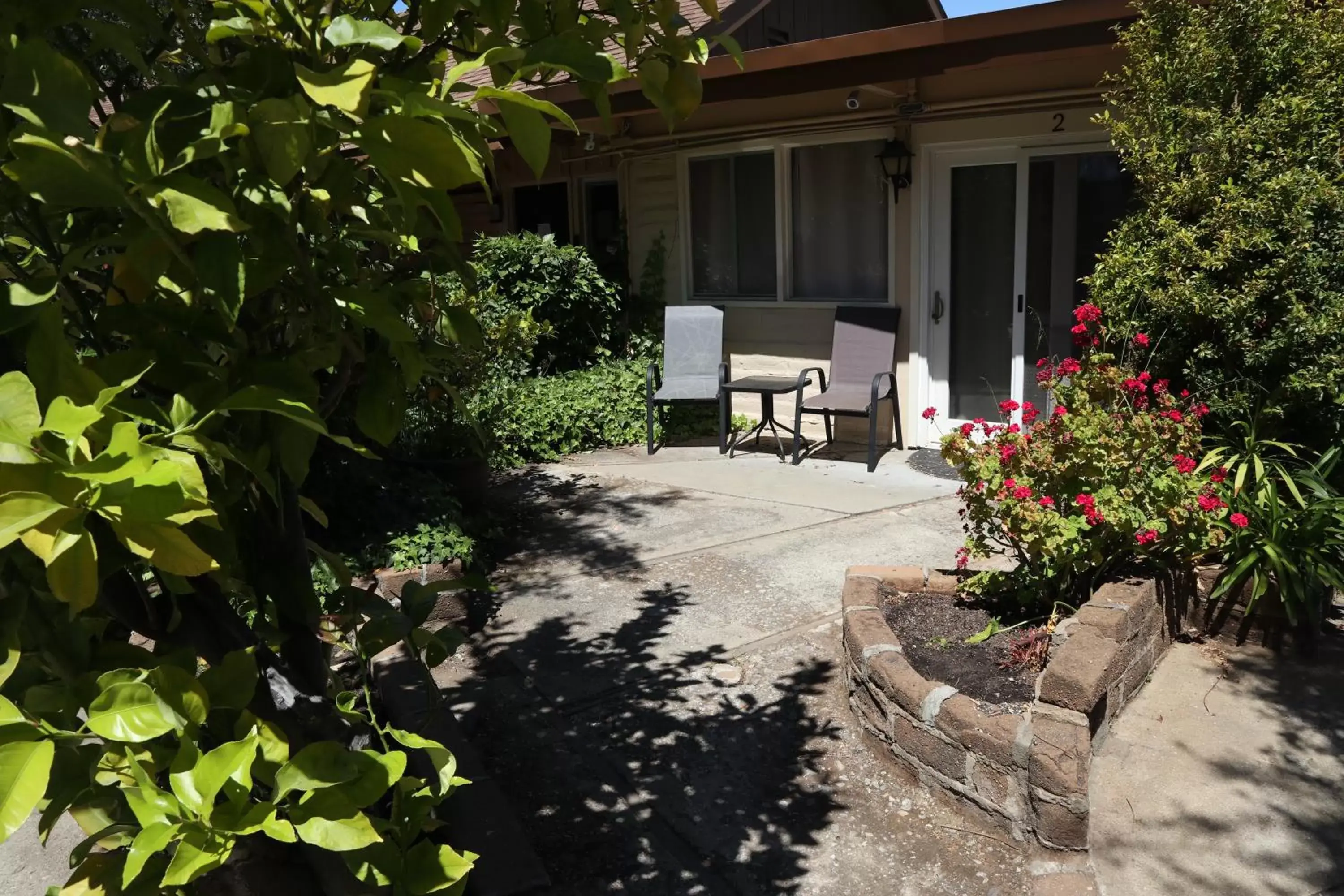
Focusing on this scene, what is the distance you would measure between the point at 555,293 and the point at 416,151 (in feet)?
27.9

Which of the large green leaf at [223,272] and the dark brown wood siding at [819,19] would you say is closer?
the large green leaf at [223,272]

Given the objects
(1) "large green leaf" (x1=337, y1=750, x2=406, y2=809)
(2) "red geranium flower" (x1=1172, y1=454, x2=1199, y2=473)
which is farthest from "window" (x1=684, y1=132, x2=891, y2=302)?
(1) "large green leaf" (x1=337, y1=750, x2=406, y2=809)

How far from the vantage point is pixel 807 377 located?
337 inches

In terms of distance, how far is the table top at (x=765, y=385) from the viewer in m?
8.03

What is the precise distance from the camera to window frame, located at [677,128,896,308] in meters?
8.12

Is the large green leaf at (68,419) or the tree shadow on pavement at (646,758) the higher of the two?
the large green leaf at (68,419)

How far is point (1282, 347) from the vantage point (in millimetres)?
4332

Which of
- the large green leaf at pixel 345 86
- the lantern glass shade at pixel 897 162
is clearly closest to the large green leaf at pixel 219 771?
the large green leaf at pixel 345 86

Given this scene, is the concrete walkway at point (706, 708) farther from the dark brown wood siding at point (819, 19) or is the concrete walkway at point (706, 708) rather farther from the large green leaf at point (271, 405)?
the dark brown wood siding at point (819, 19)

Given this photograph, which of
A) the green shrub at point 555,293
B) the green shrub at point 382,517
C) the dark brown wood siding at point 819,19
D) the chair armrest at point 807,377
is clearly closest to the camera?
the green shrub at point 382,517

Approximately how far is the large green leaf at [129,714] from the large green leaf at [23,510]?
0.30 metres

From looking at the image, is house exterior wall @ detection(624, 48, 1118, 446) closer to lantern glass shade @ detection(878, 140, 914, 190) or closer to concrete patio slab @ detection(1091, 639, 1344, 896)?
lantern glass shade @ detection(878, 140, 914, 190)

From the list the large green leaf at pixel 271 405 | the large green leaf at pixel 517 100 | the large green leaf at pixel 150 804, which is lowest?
the large green leaf at pixel 150 804

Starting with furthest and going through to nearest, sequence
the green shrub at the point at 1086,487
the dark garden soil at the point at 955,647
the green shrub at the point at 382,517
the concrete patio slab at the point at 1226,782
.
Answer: the green shrub at the point at 382,517 → the green shrub at the point at 1086,487 → the dark garden soil at the point at 955,647 → the concrete patio slab at the point at 1226,782
